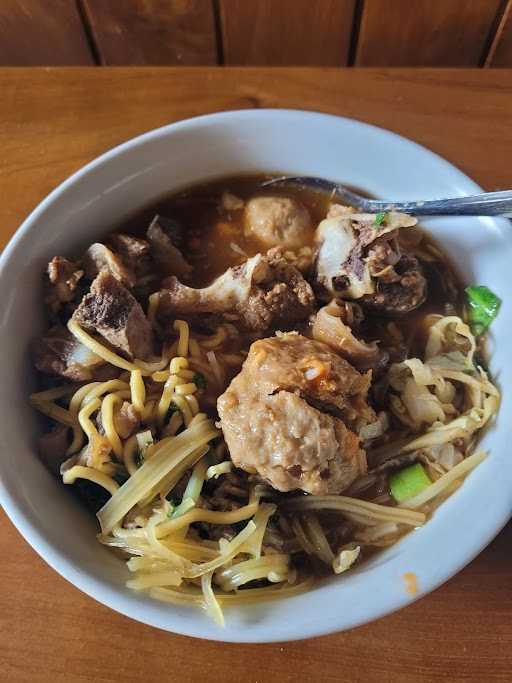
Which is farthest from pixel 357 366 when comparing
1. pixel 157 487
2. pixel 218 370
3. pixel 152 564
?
pixel 152 564

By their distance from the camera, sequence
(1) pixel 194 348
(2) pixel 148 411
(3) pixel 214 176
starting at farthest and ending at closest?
(3) pixel 214 176
(1) pixel 194 348
(2) pixel 148 411

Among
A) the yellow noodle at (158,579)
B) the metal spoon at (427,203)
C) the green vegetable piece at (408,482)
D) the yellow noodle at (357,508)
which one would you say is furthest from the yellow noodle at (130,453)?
the metal spoon at (427,203)

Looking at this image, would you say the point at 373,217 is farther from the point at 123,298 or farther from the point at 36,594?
the point at 36,594

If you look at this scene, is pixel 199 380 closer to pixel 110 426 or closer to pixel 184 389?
pixel 184 389

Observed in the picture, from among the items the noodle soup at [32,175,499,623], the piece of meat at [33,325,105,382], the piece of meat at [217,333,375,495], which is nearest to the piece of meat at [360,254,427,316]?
the noodle soup at [32,175,499,623]

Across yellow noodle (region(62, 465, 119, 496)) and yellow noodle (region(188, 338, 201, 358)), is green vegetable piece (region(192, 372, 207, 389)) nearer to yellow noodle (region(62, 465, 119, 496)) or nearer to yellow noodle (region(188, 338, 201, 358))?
yellow noodle (region(188, 338, 201, 358))

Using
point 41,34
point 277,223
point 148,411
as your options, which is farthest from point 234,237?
point 41,34
